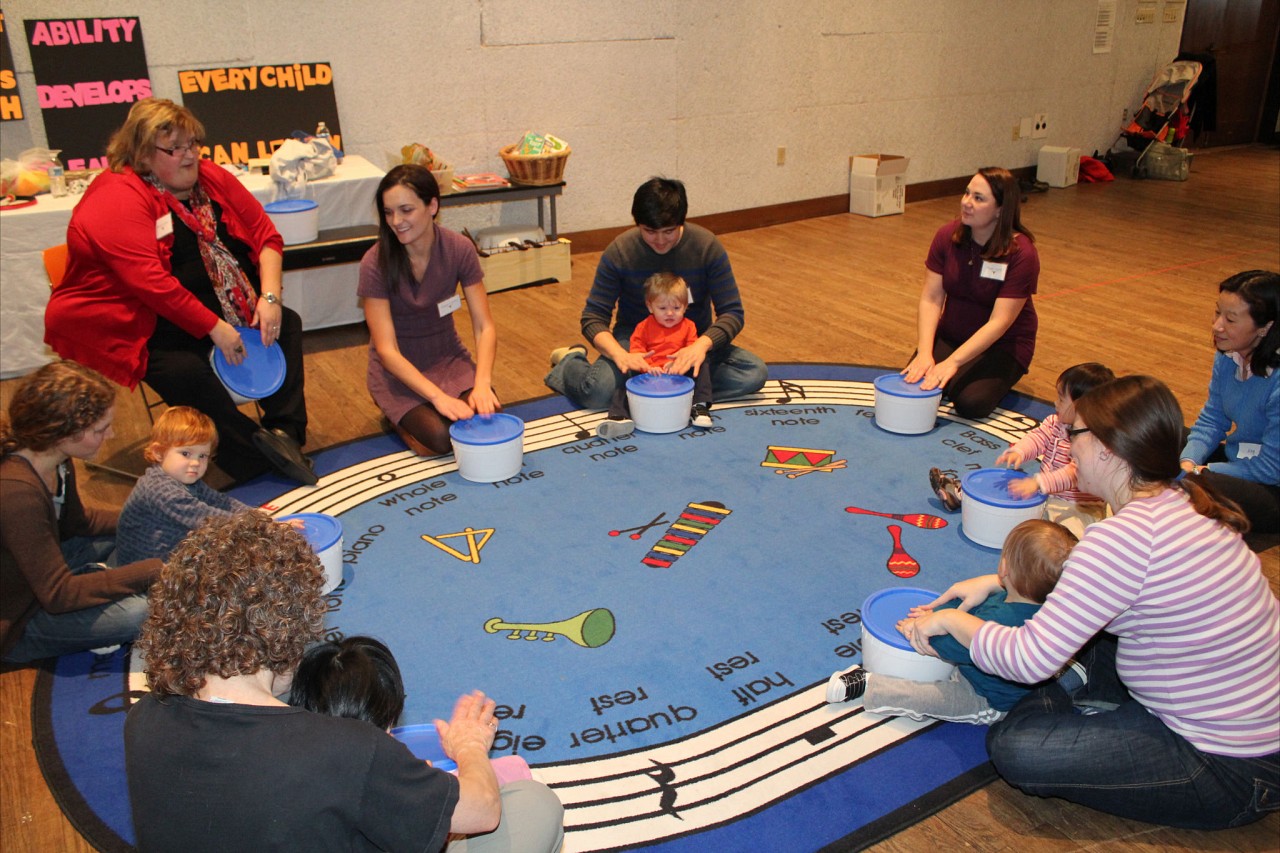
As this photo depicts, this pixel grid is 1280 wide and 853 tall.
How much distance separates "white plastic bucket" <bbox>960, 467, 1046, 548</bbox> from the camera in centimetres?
274

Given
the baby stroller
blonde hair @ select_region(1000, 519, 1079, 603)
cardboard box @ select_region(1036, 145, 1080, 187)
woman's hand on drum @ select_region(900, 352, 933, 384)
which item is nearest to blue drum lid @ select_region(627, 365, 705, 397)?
woman's hand on drum @ select_region(900, 352, 933, 384)

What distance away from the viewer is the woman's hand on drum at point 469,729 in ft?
5.23

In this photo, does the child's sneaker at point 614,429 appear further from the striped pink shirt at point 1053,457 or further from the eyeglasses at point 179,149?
the eyeglasses at point 179,149

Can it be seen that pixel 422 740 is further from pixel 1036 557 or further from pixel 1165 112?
pixel 1165 112

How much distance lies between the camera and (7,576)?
7.43 feet

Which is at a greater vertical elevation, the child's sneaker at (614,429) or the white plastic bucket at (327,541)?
the white plastic bucket at (327,541)

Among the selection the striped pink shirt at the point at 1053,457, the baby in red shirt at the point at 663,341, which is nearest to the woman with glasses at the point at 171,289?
the baby in red shirt at the point at 663,341

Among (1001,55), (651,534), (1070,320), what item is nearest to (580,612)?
(651,534)

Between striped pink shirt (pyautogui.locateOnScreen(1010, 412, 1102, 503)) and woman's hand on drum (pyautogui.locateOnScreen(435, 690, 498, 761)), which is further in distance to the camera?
striped pink shirt (pyautogui.locateOnScreen(1010, 412, 1102, 503))

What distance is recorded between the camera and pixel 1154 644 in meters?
1.76

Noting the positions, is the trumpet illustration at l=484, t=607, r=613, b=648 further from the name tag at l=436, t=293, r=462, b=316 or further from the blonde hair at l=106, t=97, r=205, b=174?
the blonde hair at l=106, t=97, r=205, b=174

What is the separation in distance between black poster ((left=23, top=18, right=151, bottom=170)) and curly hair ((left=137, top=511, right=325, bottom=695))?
4.02 m

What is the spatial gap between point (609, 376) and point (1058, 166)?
19.4ft

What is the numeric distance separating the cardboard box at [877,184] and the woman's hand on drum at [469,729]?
6.16m
